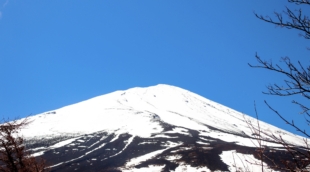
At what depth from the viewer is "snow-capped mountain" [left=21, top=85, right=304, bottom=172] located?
177ft

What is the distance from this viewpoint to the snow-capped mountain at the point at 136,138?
54094mm

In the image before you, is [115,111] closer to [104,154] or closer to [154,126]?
A: [154,126]

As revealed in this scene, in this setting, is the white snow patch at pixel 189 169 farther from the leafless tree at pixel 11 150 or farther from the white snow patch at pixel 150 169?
the leafless tree at pixel 11 150

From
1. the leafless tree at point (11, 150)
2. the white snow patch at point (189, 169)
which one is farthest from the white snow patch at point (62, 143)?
the leafless tree at point (11, 150)

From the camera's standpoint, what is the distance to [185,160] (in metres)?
53.6

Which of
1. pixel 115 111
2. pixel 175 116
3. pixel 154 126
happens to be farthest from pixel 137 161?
pixel 115 111

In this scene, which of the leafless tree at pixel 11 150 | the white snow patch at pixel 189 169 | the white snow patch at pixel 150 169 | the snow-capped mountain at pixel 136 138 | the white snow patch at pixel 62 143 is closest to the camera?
the leafless tree at pixel 11 150

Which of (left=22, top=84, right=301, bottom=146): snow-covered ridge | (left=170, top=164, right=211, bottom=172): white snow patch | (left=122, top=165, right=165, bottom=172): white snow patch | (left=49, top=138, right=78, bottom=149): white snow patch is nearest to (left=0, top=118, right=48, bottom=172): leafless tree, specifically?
(left=122, top=165, right=165, bottom=172): white snow patch

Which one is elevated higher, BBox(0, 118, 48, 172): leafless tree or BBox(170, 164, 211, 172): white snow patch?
BBox(170, 164, 211, 172): white snow patch

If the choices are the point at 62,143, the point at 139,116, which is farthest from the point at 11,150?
the point at 139,116

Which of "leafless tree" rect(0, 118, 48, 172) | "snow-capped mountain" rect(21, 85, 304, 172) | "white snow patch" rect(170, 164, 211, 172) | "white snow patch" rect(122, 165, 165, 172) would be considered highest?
"snow-capped mountain" rect(21, 85, 304, 172)

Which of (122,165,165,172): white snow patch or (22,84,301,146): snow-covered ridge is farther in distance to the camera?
(22,84,301,146): snow-covered ridge

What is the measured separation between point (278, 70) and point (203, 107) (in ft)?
512

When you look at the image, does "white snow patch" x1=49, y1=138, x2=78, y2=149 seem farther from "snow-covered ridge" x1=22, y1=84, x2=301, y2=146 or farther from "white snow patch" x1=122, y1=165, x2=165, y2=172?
"white snow patch" x1=122, y1=165, x2=165, y2=172
